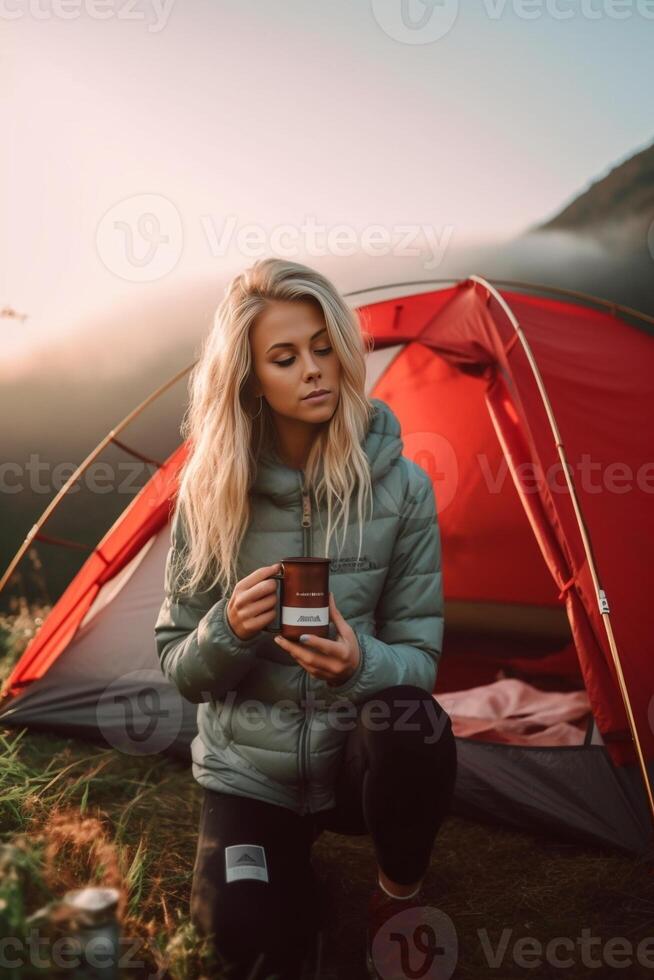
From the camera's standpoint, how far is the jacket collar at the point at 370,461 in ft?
5.34

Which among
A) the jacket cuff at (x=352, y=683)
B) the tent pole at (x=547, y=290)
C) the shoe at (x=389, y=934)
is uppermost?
the tent pole at (x=547, y=290)

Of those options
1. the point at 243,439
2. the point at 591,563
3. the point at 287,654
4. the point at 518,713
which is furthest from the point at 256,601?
the point at 518,713

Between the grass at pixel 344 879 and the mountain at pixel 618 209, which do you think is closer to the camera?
the grass at pixel 344 879

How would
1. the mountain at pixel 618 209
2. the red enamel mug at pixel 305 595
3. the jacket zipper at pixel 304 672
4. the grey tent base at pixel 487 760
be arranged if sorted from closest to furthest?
the red enamel mug at pixel 305 595 < the jacket zipper at pixel 304 672 < the grey tent base at pixel 487 760 < the mountain at pixel 618 209

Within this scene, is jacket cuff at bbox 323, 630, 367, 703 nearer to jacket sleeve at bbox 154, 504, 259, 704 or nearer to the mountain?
jacket sleeve at bbox 154, 504, 259, 704

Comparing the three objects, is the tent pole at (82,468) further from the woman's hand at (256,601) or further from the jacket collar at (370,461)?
the woman's hand at (256,601)

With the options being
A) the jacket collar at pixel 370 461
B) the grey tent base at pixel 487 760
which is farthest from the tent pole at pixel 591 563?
the jacket collar at pixel 370 461

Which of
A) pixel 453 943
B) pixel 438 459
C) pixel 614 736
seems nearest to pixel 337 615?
pixel 453 943

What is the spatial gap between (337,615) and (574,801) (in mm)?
1158

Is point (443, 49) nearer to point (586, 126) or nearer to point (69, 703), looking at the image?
point (586, 126)

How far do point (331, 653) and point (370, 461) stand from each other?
45 centimetres

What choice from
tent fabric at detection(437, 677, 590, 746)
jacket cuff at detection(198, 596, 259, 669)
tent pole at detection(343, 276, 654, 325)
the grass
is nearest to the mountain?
tent pole at detection(343, 276, 654, 325)

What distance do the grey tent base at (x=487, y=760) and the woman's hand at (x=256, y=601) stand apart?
1210mm

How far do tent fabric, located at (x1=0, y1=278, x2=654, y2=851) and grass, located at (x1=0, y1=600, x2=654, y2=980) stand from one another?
0.42 ft
